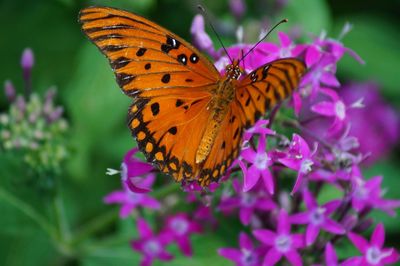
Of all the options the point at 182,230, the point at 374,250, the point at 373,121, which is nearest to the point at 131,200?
the point at 182,230

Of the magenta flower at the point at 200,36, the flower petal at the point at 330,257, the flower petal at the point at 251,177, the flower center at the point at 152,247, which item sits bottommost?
the flower petal at the point at 330,257

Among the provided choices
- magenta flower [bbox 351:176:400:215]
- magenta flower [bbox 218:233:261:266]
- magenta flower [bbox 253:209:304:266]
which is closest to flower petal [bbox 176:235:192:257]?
magenta flower [bbox 218:233:261:266]

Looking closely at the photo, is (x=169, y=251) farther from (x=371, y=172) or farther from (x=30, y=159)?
(x=371, y=172)

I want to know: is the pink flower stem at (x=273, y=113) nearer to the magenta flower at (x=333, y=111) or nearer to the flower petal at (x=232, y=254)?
the magenta flower at (x=333, y=111)

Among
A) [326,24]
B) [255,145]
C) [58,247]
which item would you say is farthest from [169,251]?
[326,24]

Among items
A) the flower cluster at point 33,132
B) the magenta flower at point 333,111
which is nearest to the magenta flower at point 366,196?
the magenta flower at point 333,111

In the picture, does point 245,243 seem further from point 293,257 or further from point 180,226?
point 180,226
